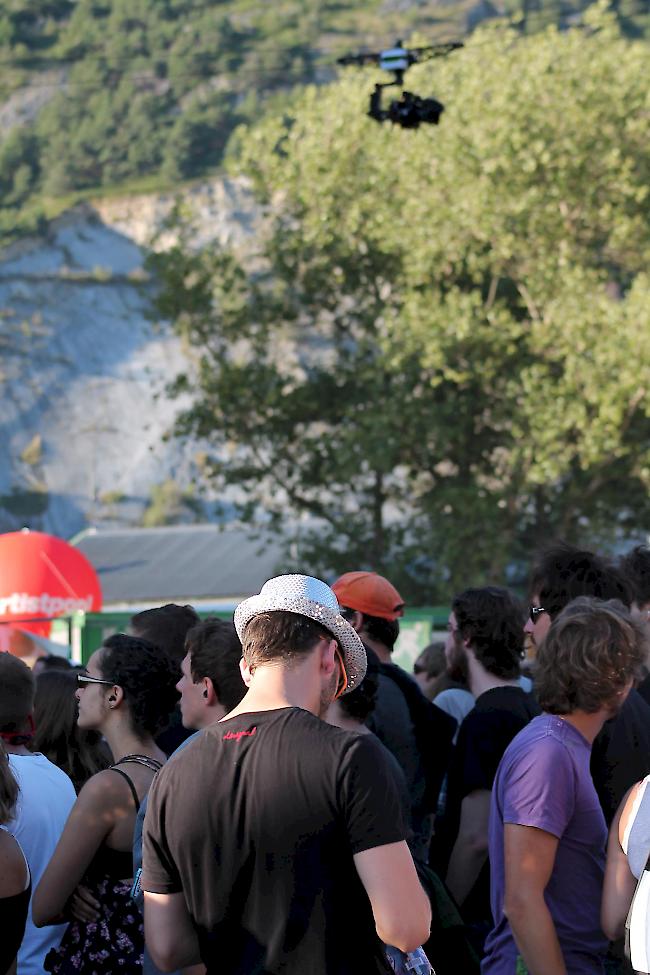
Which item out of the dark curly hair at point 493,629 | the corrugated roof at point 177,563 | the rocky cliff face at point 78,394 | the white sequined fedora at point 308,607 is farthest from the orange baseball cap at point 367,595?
the rocky cliff face at point 78,394

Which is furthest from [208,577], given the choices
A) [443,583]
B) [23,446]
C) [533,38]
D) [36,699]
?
[36,699]

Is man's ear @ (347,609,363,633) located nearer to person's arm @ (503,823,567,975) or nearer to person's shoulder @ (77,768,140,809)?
person's shoulder @ (77,768,140,809)

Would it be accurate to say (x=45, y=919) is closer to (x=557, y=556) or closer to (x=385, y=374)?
(x=557, y=556)

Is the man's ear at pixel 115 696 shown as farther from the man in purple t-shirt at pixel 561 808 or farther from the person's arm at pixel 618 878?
the person's arm at pixel 618 878

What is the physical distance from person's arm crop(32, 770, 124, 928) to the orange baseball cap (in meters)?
1.40

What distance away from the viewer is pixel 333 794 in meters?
2.25

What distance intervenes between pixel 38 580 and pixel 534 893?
28.5 ft

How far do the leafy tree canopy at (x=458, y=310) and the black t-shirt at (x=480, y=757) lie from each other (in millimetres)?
18288

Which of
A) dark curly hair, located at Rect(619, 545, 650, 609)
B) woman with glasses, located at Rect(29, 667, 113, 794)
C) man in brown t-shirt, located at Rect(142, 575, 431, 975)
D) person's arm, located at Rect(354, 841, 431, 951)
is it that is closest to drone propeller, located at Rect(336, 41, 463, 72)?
dark curly hair, located at Rect(619, 545, 650, 609)

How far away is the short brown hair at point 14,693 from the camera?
3.70 meters

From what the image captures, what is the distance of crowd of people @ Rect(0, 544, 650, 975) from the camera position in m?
2.29

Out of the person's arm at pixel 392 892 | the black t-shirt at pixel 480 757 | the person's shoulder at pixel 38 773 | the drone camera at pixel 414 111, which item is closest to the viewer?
the person's arm at pixel 392 892

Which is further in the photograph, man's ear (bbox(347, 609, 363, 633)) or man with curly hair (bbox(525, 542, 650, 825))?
man's ear (bbox(347, 609, 363, 633))

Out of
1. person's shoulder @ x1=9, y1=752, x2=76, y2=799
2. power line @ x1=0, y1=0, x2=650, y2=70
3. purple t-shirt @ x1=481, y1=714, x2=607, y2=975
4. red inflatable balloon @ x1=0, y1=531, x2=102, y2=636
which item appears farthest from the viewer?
power line @ x1=0, y1=0, x2=650, y2=70
